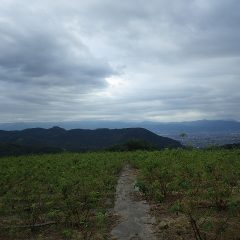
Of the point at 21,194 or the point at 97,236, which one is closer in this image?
the point at 97,236

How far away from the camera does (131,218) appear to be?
11.6m

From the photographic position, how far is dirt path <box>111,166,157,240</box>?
990 centimetres

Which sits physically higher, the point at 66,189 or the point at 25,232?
the point at 66,189

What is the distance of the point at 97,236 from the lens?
9.85 metres

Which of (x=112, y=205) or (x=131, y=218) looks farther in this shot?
(x=112, y=205)

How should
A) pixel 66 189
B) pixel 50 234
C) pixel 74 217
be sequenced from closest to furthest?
pixel 50 234, pixel 74 217, pixel 66 189

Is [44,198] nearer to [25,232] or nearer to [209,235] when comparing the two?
[25,232]

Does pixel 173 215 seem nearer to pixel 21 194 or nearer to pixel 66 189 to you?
pixel 66 189

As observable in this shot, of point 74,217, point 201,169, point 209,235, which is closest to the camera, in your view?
point 209,235

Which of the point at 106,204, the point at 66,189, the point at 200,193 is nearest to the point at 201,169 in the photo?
the point at 200,193

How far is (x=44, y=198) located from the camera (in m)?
14.6

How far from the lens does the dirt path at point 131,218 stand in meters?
9.90

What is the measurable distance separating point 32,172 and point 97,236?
37.9 feet

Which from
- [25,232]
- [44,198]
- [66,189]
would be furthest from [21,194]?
[25,232]
